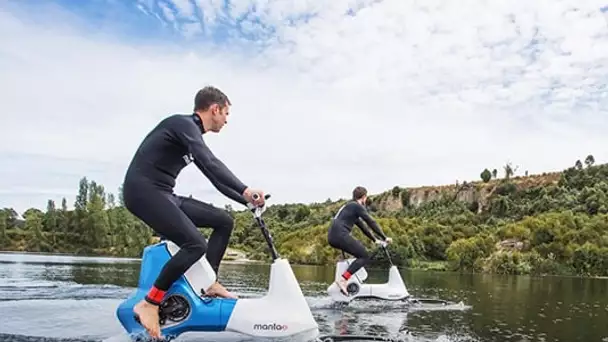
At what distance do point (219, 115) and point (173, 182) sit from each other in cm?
81

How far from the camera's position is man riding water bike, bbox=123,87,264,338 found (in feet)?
17.3

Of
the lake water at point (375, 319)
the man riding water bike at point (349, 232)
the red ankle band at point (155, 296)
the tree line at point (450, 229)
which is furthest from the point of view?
the tree line at point (450, 229)

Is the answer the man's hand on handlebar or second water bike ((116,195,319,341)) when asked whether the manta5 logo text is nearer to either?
second water bike ((116,195,319,341))

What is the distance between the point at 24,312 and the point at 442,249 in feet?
167

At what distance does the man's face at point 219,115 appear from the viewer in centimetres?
571

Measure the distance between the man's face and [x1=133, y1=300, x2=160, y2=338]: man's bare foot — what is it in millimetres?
1836

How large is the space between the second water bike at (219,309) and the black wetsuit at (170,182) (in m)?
0.27

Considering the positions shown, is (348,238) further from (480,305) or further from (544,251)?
(544,251)

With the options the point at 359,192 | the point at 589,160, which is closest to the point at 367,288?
the point at 359,192

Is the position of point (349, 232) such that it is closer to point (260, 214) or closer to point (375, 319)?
point (375, 319)

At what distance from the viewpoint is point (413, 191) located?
340 feet

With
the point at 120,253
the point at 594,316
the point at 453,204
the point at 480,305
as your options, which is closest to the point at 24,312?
the point at 480,305

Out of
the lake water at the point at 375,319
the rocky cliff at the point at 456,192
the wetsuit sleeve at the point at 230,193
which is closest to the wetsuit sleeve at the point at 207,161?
the wetsuit sleeve at the point at 230,193

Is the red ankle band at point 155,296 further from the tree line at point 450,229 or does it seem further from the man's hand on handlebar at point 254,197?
the tree line at point 450,229
